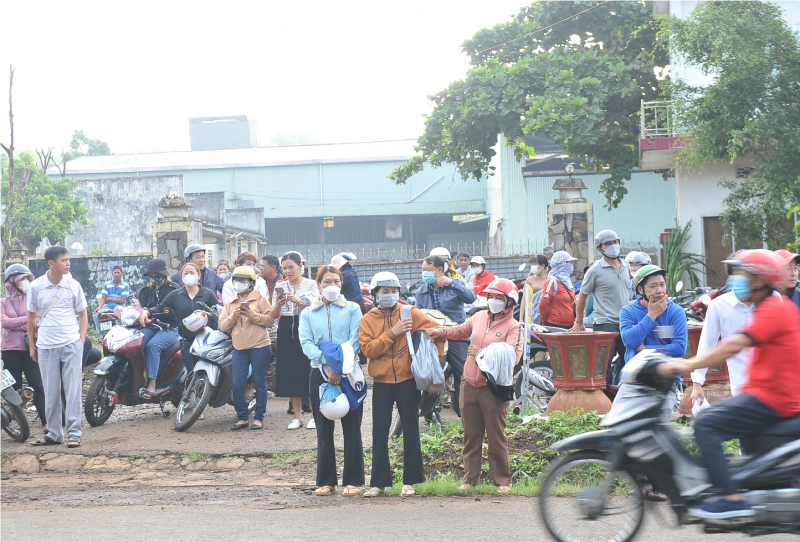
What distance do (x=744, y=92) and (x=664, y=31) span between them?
2.37 metres

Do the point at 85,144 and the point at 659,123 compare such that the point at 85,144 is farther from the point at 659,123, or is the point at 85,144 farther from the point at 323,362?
the point at 323,362

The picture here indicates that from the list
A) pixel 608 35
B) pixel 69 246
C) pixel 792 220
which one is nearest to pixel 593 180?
pixel 608 35

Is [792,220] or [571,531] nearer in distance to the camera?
[571,531]

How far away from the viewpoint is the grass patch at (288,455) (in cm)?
860

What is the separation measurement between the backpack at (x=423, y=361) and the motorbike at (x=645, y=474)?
6.60 ft

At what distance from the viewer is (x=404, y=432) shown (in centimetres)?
713

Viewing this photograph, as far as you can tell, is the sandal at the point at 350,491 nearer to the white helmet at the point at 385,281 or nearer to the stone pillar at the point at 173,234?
the white helmet at the point at 385,281

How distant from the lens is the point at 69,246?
4012 cm

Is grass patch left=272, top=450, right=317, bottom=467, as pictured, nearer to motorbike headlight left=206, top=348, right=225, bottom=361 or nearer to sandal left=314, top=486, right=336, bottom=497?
sandal left=314, top=486, right=336, bottom=497

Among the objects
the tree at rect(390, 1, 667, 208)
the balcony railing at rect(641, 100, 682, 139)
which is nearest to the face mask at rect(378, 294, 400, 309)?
the balcony railing at rect(641, 100, 682, 139)

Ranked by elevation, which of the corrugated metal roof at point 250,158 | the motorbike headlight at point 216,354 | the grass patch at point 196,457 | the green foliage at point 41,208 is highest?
the corrugated metal roof at point 250,158

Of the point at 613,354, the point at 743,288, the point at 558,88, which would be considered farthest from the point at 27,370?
the point at 558,88

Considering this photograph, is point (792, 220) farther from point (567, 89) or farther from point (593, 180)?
point (593, 180)

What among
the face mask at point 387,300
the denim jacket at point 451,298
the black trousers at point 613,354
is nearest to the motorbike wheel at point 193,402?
the denim jacket at point 451,298
